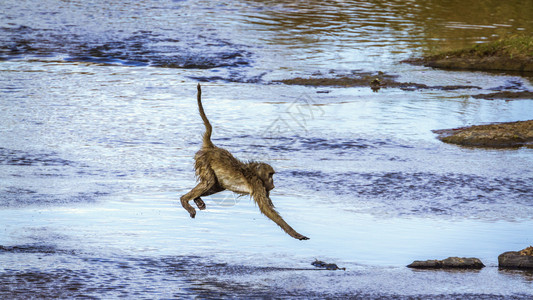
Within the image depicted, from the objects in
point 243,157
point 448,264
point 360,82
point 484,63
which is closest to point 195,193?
point 448,264

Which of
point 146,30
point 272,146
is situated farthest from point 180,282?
point 146,30

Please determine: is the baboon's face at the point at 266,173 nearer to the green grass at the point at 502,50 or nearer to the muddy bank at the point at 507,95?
the muddy bank at the point at 507,95

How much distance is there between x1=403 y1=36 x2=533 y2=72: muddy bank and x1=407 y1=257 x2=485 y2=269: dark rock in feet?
37.6

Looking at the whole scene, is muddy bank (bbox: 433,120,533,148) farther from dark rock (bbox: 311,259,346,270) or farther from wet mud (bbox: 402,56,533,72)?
wet mud (bbox: 402,56,533,72)

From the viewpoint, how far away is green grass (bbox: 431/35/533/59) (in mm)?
18219

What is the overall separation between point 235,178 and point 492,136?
642 cm

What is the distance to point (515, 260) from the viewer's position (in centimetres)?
691

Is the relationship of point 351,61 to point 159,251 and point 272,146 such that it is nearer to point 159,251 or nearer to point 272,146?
point 272,146

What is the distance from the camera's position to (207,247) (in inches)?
285

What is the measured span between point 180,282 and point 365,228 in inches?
88.3

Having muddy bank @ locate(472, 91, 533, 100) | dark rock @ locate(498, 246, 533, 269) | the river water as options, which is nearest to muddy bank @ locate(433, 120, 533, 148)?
the river water

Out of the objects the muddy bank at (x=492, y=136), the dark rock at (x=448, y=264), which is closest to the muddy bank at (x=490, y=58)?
the muddy bank at (x=492, y=136)

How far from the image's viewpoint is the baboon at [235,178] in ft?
20.2

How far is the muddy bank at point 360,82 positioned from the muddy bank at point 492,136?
139 inches
